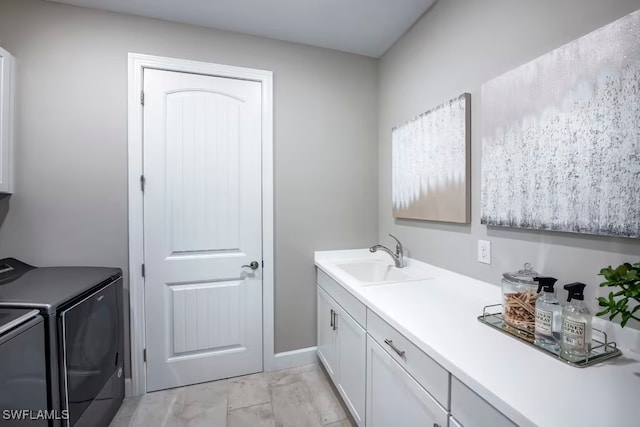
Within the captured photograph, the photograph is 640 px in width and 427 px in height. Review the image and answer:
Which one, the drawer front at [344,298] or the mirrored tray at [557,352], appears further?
the drawer front at [344,298]

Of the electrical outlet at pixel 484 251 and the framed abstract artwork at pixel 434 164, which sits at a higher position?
Answer: the framed abstract artwork at pixel 434 164

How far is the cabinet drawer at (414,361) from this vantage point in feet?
2.91

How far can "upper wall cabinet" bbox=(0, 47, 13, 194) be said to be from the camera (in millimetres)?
1586

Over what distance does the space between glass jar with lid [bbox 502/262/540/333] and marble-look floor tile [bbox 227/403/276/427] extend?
1445 mm

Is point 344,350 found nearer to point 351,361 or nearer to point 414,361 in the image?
point 351,361

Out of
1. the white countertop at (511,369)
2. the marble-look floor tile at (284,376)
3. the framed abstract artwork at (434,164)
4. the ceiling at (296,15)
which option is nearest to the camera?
the white countertop at (511,369)

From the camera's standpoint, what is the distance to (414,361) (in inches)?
40.3

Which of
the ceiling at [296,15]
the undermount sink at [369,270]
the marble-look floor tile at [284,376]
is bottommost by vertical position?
the marble-look floor tile at [284,376]

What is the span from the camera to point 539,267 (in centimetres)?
117

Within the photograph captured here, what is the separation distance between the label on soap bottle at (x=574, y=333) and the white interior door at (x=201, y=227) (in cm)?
177

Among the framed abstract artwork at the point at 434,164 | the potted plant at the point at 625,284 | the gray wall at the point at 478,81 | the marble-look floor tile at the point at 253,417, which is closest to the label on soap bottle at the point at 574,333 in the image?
the potted plant at the point at 625,284

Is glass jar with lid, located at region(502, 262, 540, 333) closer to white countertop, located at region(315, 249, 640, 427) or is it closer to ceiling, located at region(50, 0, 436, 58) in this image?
white countertop, located at region(315, 249, 640, 427)

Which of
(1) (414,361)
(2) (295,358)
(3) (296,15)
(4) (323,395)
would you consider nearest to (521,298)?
(1) (414,361)

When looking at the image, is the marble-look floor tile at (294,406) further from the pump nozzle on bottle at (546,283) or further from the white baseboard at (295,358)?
the pump nozzle on bottle at (546,283)
